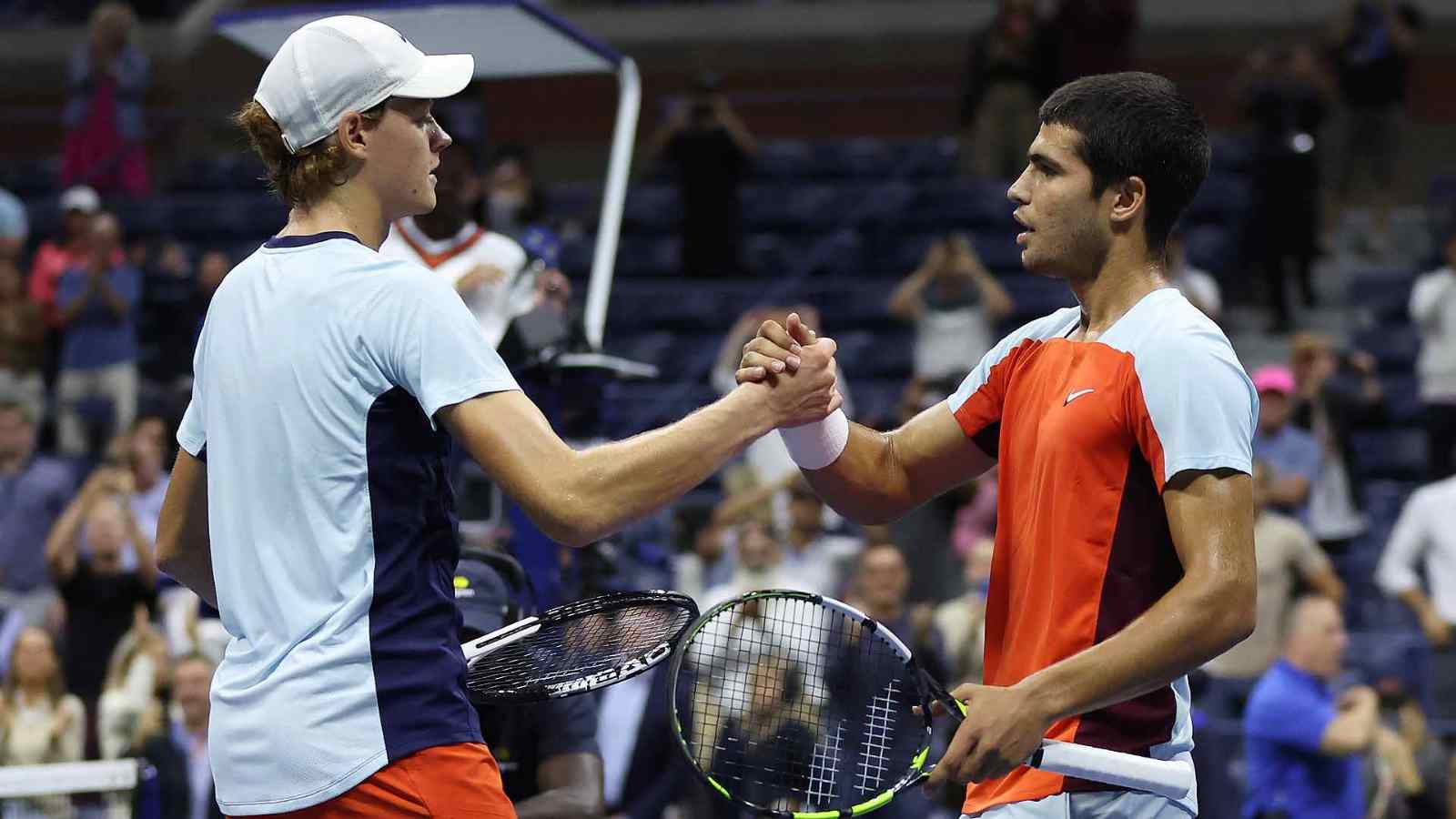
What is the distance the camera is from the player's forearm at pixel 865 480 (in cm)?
378

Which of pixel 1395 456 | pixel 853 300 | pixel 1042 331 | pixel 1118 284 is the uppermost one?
pixel 1118 284

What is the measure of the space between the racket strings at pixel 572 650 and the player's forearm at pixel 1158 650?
63 centimetres

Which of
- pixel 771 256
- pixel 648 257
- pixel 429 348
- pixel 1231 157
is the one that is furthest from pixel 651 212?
pixel 429 348

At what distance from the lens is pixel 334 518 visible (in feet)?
9.50

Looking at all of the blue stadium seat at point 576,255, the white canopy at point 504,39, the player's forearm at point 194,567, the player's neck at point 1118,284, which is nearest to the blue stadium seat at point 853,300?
the blue stadium seat at point 576,255

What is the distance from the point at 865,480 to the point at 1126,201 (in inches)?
28.8

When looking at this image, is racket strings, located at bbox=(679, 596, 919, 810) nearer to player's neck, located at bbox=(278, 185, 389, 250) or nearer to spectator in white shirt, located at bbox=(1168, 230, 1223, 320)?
player's neck, located at bbox=(278, 185, 389, 250)

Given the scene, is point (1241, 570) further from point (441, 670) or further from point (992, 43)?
point (992, 43)

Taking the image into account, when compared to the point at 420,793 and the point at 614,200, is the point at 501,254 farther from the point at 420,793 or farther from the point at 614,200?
the point at 420,793

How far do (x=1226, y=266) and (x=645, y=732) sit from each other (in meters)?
7.06

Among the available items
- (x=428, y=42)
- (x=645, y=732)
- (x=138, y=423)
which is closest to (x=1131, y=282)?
(x=428, y=42)

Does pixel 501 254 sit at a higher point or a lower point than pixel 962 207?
higher

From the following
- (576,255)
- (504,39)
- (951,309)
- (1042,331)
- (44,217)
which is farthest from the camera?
(44,217)

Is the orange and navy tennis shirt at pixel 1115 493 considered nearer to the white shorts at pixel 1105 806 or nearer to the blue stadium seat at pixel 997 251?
the white shorts at pixel 1105 806
